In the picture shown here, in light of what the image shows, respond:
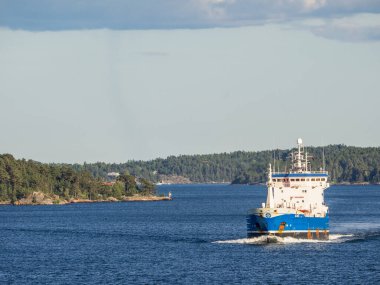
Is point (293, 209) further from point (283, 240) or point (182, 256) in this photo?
point (182, 256)

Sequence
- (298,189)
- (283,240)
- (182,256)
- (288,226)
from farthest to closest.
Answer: (298,189) → (283,240) → (288,226) → (182,256)

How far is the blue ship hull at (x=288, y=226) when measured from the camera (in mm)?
113500

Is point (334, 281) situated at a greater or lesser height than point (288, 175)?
lesser

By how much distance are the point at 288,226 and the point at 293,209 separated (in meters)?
1.98

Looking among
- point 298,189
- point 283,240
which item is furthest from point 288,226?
point 298,189

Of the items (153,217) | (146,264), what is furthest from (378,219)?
(146,264)

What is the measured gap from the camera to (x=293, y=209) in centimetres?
11519

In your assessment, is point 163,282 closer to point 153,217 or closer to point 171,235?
point 171,235

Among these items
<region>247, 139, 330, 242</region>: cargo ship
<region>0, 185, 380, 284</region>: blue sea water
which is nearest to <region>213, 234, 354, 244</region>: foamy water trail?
<region>0, 185, 380, 284</region>: blue sea water

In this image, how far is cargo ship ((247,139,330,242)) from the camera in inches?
4481

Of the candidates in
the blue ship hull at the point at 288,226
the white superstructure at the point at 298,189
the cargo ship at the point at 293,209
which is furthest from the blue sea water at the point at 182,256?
the white superstructure at the point at 298,189

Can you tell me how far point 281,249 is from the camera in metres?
110

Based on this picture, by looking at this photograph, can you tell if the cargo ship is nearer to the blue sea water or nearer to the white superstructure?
the white superstructure

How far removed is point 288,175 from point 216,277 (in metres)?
33.9
